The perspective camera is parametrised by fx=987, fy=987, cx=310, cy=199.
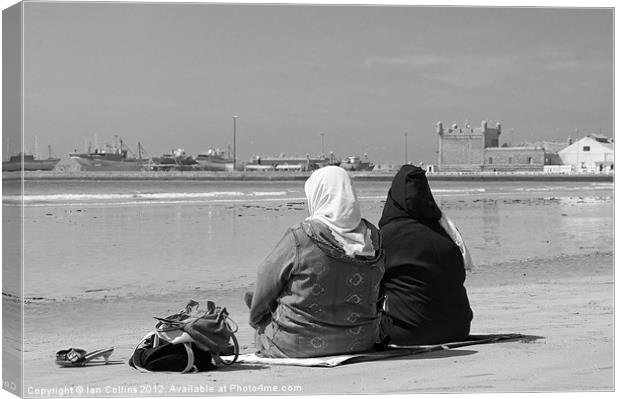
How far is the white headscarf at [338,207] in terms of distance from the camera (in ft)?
15.1

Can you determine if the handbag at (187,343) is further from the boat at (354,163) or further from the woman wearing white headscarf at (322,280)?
the boat at (354,163)

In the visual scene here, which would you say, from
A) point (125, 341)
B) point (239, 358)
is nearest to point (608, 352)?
point (239, 358)

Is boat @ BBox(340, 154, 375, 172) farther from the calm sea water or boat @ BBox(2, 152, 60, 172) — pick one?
boat @ BBox(2, 152, 60, 172)

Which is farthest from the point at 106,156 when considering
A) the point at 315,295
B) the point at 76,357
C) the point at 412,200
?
the point at 315,295

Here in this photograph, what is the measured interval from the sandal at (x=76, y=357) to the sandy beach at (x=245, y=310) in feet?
0.21

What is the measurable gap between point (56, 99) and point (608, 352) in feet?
10.7

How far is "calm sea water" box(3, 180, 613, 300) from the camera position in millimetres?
8711

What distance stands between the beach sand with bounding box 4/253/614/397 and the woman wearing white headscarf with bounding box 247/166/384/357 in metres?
0.17

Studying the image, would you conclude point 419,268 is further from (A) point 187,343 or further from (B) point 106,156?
(B) point 106,156

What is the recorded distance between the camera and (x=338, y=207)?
463 cm

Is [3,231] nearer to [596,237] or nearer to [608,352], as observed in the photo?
[608,352]

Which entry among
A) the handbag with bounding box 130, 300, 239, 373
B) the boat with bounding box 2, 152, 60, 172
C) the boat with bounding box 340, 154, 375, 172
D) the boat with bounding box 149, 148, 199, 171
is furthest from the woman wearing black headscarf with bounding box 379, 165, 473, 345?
the boat with bounding box 149, 148, 199, 171

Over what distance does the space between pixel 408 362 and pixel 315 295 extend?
62 cm

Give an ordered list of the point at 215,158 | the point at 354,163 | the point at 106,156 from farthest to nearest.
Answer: the point at 215,158 → the point at 106,156 → the point at 354,163
